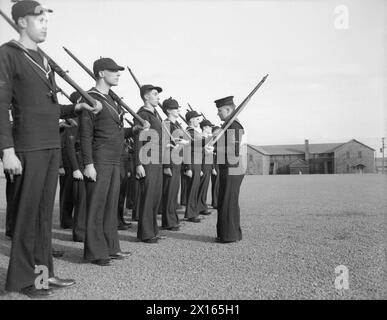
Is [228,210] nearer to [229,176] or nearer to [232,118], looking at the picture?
[229,176]

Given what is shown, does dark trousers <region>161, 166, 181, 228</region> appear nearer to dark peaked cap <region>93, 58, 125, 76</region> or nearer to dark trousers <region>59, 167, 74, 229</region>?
dark trousers <region>59, 167, 74, 229</region>

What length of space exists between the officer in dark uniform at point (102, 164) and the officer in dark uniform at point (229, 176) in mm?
1828

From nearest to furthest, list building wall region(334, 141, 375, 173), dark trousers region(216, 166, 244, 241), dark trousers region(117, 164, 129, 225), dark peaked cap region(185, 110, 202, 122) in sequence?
dark trousers region(216, 166, 244, 241) < dark trousers region(117, 164, 129, 225) < dark peaked cap region(185, 110, 202, 122) < building wall region(334, 141, 375, 173)

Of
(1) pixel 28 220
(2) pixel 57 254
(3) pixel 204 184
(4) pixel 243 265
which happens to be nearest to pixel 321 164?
(3) pixel 204 184

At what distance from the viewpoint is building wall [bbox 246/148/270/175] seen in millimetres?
74875

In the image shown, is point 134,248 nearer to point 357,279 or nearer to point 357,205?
point 357,279

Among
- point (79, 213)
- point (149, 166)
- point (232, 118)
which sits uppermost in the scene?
point (232, 118)

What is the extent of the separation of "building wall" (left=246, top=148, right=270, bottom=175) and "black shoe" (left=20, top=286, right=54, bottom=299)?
7171 cm

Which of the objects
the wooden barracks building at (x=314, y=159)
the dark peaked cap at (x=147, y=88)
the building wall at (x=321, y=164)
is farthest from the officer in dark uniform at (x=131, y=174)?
the building wall at (x=321, y=164)

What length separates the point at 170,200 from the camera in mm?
8250

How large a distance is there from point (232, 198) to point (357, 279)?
2.74m

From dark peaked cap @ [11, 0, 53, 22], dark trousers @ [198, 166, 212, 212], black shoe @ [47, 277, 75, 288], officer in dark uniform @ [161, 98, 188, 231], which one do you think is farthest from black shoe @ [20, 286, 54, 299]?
dark trousers @ [198, 166, 212, 212]

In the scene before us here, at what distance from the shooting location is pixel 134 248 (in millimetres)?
6371

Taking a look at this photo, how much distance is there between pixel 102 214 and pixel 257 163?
71.0 metres
